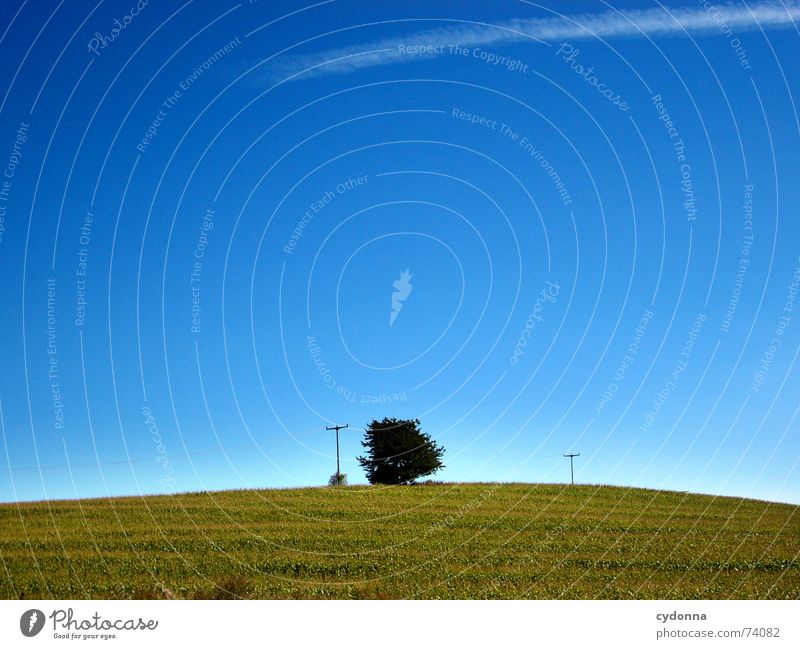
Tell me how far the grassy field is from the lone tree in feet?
28.2

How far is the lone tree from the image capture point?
53.1 metres

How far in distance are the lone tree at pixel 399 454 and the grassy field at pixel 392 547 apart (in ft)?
28.2
